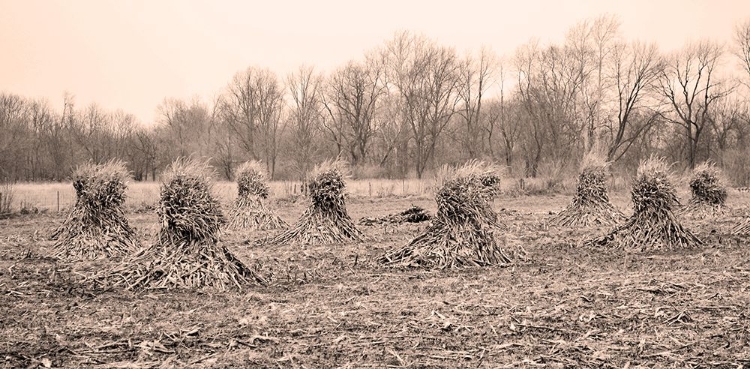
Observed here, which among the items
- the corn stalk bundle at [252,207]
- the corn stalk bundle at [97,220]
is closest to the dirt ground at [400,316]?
the corn stalk bundle at [97,220]

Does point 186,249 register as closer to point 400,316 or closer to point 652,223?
point 400,316

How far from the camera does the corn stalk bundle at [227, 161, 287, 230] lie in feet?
53.3

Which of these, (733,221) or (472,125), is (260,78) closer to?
(472,125)

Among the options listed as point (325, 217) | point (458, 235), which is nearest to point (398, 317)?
point (458, 235)

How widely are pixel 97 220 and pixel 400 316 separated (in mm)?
7890

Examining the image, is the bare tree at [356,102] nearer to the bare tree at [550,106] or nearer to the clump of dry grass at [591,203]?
the bare tree at [550,106]

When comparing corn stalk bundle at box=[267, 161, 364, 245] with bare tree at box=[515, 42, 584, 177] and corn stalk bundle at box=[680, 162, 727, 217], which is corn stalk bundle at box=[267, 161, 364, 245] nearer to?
corn stalk bundle at box=[680, 162, 727, 217]

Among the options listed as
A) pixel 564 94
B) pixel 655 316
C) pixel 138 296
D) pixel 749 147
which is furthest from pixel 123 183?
pixel 749 147

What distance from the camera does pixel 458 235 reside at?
34.3 feet

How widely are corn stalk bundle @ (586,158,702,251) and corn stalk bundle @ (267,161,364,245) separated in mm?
5467

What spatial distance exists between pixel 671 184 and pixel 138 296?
10.8 m

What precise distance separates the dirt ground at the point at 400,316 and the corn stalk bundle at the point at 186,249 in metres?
0.43

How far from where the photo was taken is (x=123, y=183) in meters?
12.5

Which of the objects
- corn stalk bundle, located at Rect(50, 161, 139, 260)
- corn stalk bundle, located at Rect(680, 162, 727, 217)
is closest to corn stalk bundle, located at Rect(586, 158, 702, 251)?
corn stalk bundle, located at Rect(680, 162, 727, 217)
